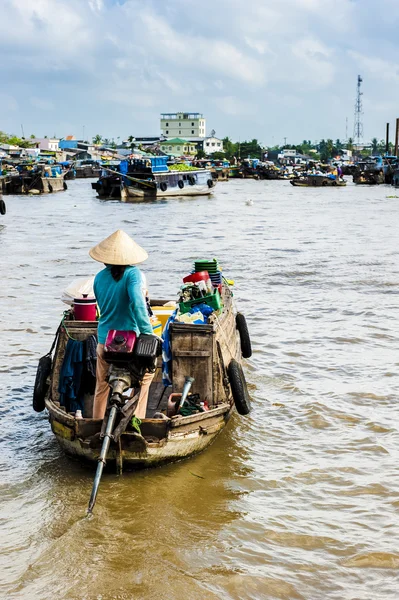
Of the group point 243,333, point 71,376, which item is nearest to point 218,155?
point 243,333

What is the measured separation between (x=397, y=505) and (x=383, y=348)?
13.7 feet

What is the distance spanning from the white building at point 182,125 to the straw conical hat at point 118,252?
129m

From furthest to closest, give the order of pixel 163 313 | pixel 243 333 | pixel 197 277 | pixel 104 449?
pixel 243 333
pixel 197 277
pixel 163 313
pixel 104 449

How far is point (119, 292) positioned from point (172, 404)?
1.12 metres

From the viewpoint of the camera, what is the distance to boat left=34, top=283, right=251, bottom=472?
5430 mm

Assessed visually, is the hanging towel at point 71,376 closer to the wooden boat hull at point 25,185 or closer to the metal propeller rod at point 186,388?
the metal propeller rod at point 186,388

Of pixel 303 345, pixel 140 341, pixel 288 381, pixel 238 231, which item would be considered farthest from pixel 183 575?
pixel 238 231

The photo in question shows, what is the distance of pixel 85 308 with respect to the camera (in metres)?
6.28

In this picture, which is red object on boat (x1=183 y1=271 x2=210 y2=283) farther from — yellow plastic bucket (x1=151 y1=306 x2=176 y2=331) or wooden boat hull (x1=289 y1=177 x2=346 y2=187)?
wooden boat hull (x1=289 y1=177 x2=346 y2=187)

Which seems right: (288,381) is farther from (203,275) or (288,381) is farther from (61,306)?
(61,306)

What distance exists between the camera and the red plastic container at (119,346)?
17.0 feet

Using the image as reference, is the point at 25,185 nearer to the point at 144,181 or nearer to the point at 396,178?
the point at 144,181

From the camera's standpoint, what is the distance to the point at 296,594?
4.38 meters

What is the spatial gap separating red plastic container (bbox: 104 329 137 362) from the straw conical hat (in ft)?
1.62
